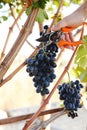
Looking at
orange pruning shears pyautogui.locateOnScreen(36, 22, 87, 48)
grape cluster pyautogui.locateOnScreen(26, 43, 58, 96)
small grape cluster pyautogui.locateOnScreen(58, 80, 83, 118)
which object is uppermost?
orange pruning shears pyautogui.locateOnScreen(36, 22, 87, 48)

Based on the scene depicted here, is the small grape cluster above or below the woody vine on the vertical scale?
below

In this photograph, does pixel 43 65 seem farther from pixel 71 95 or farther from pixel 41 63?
pixel 71 95

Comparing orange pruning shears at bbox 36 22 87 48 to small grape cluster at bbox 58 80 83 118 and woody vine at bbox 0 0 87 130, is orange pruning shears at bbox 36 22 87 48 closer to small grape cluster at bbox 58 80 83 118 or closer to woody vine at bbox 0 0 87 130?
woody vine at bbox 0 0 87 130

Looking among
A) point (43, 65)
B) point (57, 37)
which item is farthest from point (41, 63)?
point (57, 37)

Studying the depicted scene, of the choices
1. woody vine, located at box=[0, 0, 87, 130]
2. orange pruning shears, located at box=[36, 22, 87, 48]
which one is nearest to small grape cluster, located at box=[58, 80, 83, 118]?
woody vine, located at box=[0, 0, 87, 130]

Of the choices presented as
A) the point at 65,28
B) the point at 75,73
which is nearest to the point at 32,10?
the point at 65,28

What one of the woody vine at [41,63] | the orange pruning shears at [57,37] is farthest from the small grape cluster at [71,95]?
the orange pruning shears at [57,37]

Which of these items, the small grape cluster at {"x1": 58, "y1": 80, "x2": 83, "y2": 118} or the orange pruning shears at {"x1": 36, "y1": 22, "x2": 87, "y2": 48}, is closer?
the orange pruning shears at {"x1": 36, "y1": 22, "x2": 87, "y2": 48}

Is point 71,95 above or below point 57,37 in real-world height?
below
